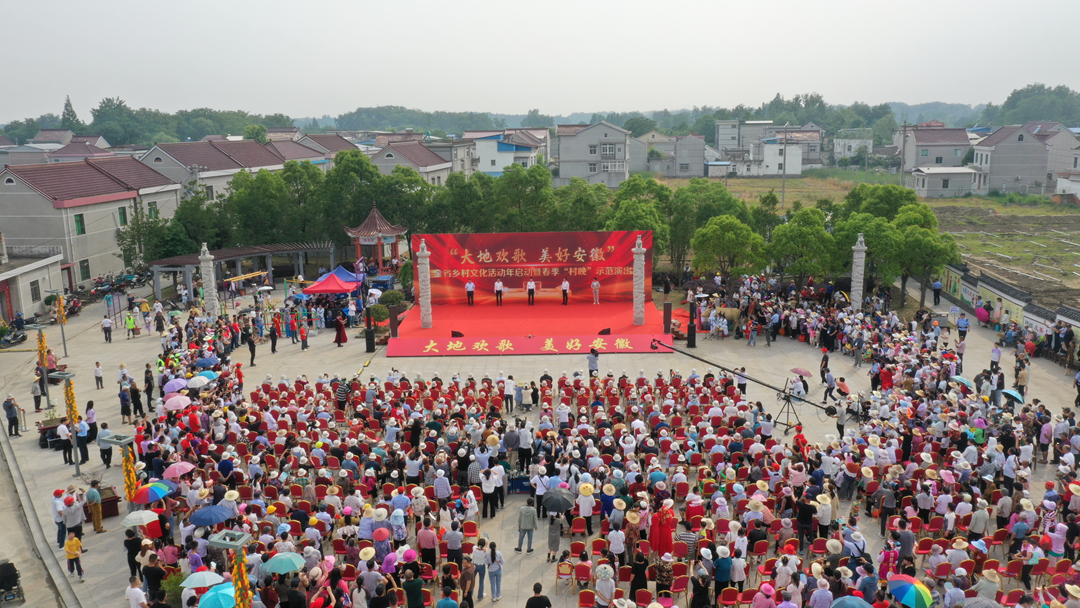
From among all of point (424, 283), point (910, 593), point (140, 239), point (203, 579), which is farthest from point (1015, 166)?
point (203, 579)

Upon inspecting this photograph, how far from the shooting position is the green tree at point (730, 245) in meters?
32.0

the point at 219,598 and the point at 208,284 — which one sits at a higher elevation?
the point at 208,284

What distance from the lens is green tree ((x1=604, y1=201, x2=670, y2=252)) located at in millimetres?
35438

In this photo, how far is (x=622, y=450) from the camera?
52.7 feet

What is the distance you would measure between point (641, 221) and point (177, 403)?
72.7 ft

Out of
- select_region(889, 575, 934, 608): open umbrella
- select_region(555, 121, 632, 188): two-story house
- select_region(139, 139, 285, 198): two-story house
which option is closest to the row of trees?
select_region(139, 139, 285, 198): two-story house

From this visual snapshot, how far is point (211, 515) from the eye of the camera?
1310 cm

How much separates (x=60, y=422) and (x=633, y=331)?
18.1 metres

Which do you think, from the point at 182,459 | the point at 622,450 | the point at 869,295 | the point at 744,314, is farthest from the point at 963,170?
the point at 182,459

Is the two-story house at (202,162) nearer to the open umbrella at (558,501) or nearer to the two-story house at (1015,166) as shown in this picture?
the open umbrella at (558,501)

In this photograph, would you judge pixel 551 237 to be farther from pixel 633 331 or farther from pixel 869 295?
pixel 869 295

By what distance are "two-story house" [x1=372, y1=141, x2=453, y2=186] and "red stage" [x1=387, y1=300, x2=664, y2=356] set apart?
28.1 metres

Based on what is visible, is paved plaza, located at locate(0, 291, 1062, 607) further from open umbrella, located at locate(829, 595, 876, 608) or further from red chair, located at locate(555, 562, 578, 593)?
open umbrella, located at locate(829, 595, 876, 608)

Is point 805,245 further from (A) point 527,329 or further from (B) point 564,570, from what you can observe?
(B) point 564,570
